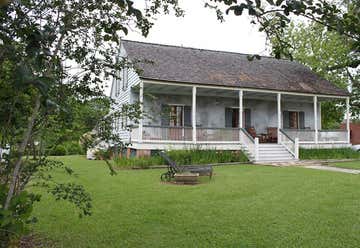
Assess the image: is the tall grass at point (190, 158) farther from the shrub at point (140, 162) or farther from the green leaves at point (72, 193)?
the green leaves at point (72, 193)

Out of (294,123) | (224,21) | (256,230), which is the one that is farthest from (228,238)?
(294,123)

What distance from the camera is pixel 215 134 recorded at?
1683 centimetres

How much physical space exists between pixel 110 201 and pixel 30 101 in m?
4.58

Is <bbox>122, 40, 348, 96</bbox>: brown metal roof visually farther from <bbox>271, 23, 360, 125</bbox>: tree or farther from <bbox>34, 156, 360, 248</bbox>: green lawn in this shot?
<bbox>34, 156, 360, 248</bbox>: green lawn

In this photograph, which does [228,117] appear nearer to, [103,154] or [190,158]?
[190,158]

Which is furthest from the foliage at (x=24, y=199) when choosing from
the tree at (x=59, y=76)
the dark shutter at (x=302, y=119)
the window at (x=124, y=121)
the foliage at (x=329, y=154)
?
the dark shutter at (x=302, y=119)

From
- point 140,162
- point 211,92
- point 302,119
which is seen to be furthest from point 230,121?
point 140,162

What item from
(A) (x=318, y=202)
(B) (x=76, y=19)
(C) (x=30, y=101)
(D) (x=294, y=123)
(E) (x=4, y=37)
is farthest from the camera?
(D) (x=294, y=123)

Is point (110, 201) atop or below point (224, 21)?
below

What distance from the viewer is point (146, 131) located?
1554 cm

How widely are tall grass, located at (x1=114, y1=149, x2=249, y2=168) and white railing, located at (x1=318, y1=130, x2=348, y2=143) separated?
239 inches

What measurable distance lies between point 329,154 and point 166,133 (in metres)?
9.37

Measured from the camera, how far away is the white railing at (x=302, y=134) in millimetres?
18375

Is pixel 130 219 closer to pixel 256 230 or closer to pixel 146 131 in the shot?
pixel 256 230
